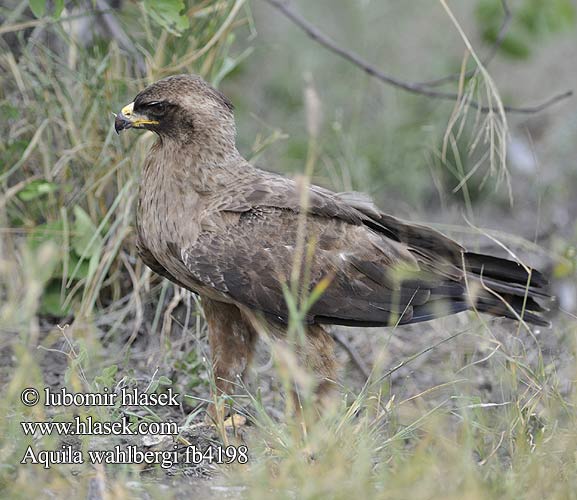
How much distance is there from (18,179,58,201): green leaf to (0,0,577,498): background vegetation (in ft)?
0.03

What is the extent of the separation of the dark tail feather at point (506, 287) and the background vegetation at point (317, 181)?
0.12 meters

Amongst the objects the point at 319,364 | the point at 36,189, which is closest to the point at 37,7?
the point at 36,189

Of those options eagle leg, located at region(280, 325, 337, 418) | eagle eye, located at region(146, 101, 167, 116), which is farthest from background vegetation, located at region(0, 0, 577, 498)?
eagle eye, located at region(146, 101, 167, 116)

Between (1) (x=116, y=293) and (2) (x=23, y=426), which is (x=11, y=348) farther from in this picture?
(2) (x=23, y=426)

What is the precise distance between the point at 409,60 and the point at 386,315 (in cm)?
505

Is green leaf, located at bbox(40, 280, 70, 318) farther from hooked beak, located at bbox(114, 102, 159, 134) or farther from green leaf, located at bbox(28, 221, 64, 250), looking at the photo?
hooked beak, located at bbox(114, 102, 159, 134)

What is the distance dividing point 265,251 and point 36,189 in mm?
1461

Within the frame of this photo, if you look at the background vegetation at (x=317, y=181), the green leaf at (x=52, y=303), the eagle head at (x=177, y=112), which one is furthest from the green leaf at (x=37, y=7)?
the green leaf at (x=52, y=303)

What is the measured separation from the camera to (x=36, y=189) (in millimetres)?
4266

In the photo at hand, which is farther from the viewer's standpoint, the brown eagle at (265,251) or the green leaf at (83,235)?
the green leaf at (83,235)

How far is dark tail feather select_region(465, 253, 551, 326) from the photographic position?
3.59m

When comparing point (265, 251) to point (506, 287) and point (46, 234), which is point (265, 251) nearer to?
point (506, 287)

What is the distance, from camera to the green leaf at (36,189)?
4230 mm

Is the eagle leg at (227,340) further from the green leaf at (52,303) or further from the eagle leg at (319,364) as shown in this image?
the green leaf at (52,303)
